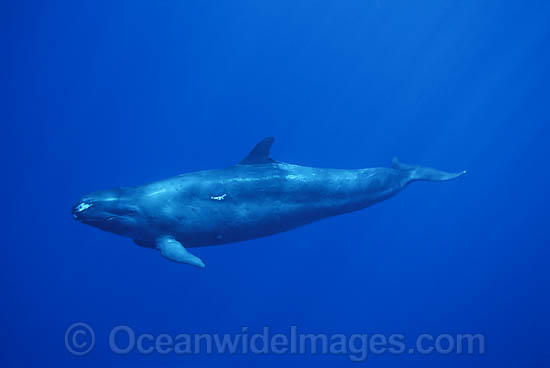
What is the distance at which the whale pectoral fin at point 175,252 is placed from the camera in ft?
23.0

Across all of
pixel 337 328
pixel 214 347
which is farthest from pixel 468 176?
pixel 214 347

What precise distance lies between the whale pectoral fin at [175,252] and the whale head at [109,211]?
0.65m

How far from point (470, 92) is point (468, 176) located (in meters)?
6.74

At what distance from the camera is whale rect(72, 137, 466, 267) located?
24.8 feet

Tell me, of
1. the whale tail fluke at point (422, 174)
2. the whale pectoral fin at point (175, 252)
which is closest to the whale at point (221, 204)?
the whale pectoral fin at point (175, 252)

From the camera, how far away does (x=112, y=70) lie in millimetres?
20609

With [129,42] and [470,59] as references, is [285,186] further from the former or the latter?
[470,59]
